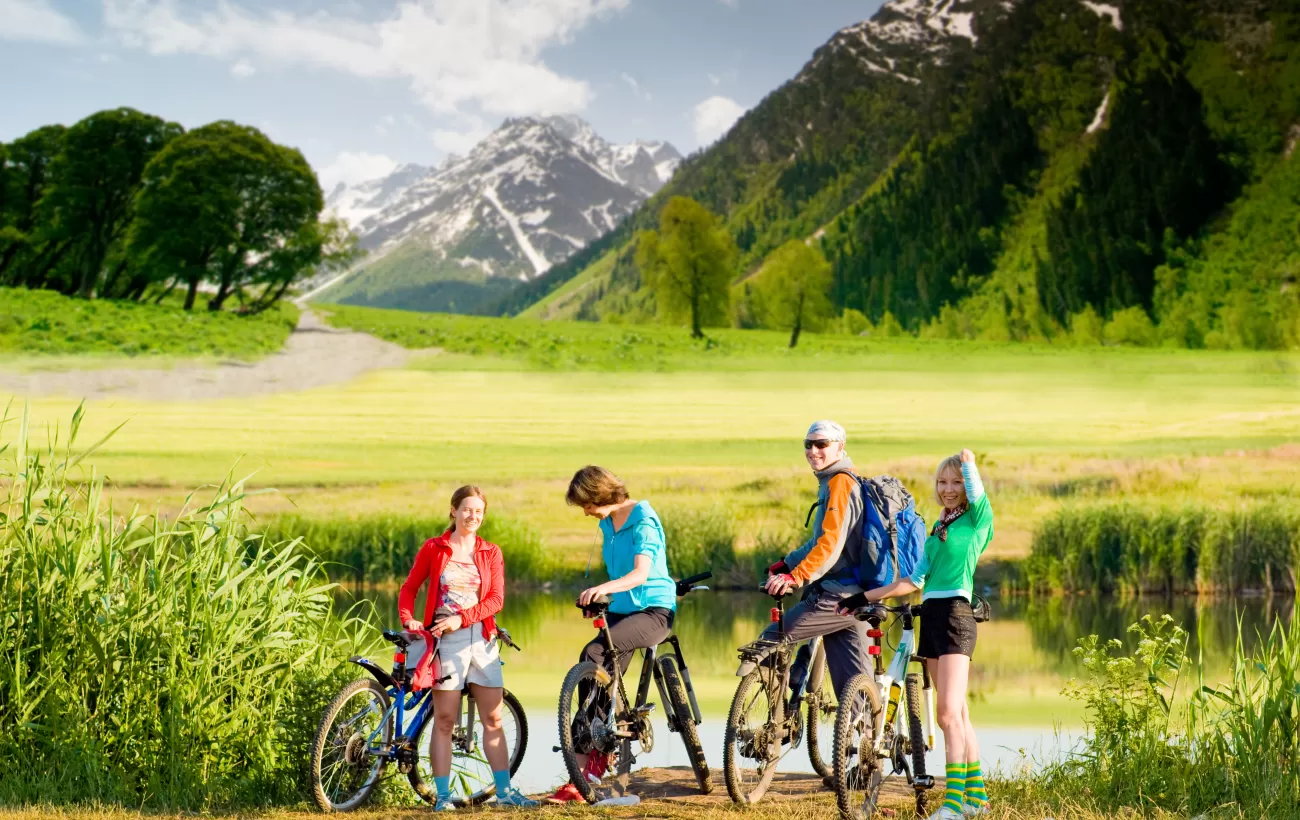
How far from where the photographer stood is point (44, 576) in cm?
598

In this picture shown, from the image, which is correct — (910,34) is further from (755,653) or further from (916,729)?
(755,653)

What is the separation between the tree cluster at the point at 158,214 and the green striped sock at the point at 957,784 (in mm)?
23005

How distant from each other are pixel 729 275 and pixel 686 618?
53.3ft

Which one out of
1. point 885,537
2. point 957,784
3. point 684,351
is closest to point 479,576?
point 885,537

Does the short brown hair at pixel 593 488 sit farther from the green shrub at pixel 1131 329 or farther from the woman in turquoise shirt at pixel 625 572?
the green shrub at pixel 1131 329

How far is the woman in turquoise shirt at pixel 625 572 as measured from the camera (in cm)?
534

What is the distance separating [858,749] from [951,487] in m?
1.02

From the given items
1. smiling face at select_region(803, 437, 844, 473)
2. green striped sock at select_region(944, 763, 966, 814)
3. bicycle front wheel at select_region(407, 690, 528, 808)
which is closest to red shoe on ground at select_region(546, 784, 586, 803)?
bicycle front wheel at select_region(407, 690, 528, 808)

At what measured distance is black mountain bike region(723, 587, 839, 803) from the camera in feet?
17.4

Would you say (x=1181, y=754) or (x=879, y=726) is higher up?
(x=879, y=726)

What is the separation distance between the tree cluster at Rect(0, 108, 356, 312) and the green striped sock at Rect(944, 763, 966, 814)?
75.5 ft

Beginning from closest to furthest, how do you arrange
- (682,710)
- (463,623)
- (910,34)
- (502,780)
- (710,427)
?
(463,623) < (502,780) < (682,710) < (710,427) < (910,34)

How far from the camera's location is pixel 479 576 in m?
5.35

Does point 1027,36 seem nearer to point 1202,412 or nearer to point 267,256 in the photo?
point 1202,412
